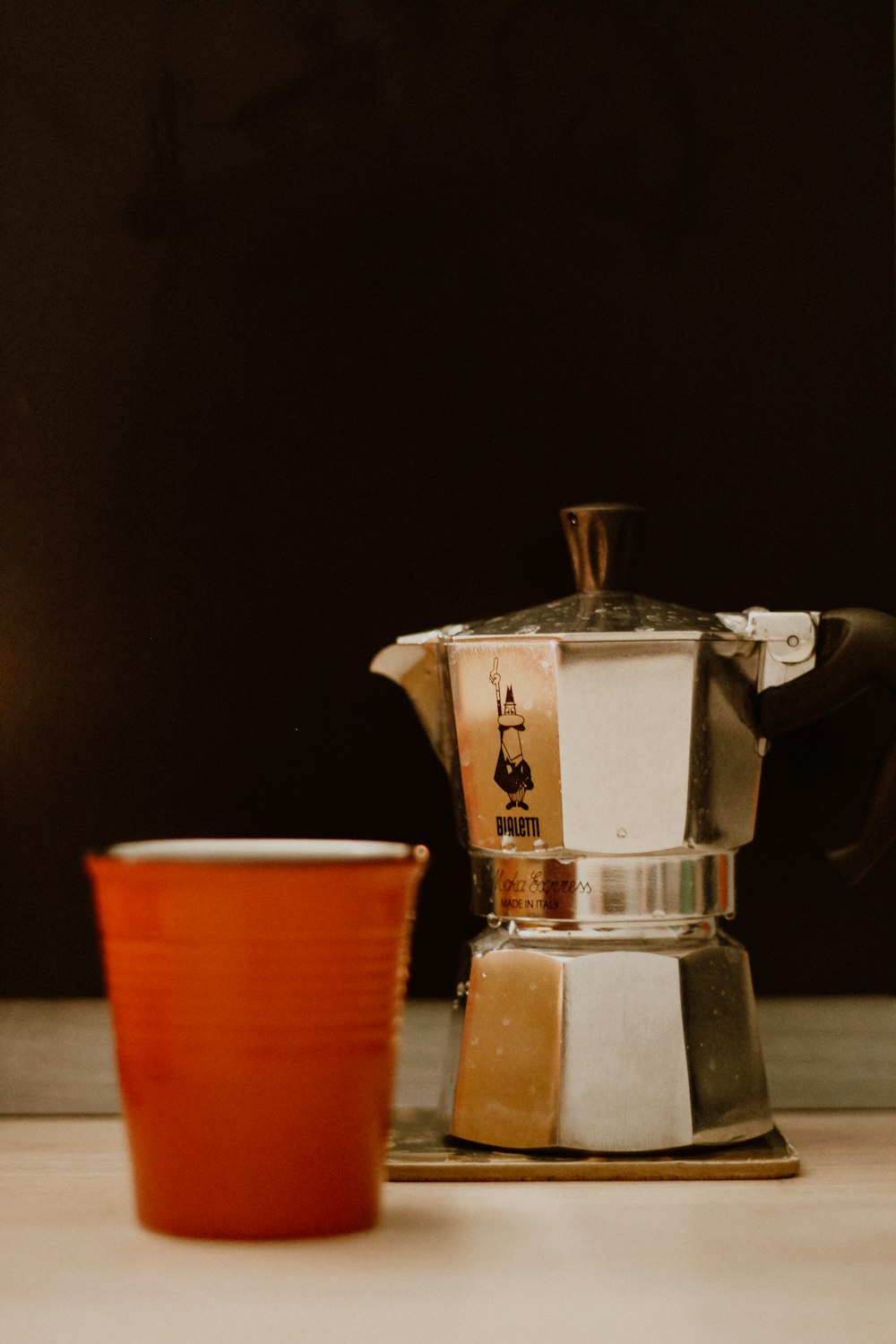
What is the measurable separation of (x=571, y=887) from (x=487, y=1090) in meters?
0.11

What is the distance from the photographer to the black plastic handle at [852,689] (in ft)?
2.55

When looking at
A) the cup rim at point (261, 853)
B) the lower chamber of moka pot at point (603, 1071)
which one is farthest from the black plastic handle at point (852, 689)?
the cup rim at point (261, 853)

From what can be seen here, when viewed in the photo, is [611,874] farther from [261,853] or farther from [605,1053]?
[261,853]

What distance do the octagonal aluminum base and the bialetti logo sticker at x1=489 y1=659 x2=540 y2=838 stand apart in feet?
0.18

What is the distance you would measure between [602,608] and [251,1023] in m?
0.32

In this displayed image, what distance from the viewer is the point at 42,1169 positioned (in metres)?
0.75

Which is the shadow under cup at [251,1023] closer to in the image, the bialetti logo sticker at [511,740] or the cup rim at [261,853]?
the cup rim at [261,853]

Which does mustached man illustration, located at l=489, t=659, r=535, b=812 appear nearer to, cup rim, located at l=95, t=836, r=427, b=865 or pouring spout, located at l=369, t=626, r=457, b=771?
pouring spout, located at l=369, t=626, r=457, b=771

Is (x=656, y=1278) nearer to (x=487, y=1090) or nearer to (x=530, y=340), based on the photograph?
(x=487, y=1090)

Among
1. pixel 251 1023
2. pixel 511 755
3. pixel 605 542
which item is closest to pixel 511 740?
pixel 511 755

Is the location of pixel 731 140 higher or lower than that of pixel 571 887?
higher

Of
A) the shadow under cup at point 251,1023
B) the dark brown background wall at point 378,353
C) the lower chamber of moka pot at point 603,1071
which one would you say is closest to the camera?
the shadow under cup at point 251,1023

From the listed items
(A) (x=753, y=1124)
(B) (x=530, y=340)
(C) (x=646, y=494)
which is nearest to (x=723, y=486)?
(C) (x=646, y=494)

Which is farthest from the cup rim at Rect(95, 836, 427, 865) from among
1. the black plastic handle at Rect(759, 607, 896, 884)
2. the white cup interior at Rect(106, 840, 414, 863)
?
the black plastic handle at Rect(759, 607, 896, 884)
